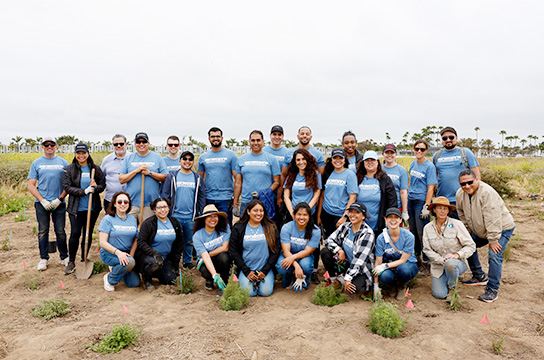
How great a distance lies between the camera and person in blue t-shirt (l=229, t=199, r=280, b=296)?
16.4ft

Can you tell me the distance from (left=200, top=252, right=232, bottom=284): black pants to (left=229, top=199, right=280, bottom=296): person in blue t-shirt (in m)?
0.14

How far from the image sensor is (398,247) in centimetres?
484

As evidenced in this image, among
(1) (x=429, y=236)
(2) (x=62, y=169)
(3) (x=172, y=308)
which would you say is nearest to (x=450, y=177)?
(1) (x=429, y=236)

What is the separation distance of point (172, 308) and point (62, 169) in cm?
315

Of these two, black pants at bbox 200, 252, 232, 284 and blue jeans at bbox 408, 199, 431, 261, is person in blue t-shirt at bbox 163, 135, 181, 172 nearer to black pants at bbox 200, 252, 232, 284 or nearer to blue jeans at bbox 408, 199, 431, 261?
black pants at bbox 200, 252, 232, 284

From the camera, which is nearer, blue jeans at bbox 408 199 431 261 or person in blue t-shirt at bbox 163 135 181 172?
blue jeans at bbox 408 199 431 261

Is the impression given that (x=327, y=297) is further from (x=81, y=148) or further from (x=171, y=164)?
(x=81, y=148)

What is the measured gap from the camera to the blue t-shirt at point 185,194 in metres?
5.78

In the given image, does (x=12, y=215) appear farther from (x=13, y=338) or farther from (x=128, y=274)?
(x=13, y=338)

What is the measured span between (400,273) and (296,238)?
55.5 inches

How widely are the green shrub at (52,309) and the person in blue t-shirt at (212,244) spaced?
1.67 meters

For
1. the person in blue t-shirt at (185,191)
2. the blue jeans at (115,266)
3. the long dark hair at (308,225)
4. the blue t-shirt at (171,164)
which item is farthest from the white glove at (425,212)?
the blue jeans at (115,266)

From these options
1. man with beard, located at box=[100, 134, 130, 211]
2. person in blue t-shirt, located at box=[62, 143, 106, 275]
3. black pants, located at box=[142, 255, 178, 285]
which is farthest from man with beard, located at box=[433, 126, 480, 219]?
person in blue t-shirt, located at box=[62, 143, 106, 275]

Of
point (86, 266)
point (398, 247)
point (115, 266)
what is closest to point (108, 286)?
point (115, 266)
